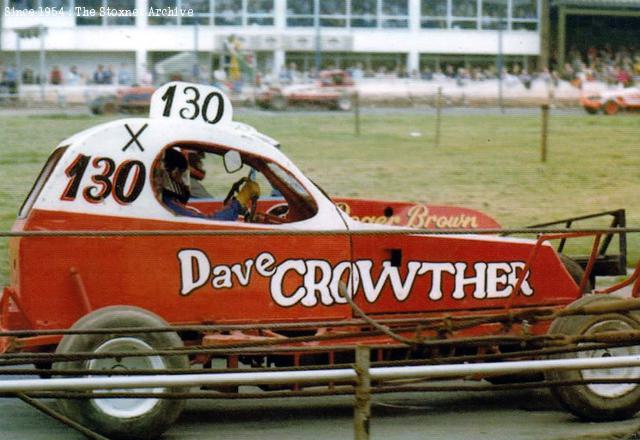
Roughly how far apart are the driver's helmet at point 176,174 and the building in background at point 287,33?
11873mm

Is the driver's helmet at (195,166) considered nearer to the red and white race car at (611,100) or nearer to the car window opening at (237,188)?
the car window opening at (237,188)

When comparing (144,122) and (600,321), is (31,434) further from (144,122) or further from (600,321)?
(600,321)

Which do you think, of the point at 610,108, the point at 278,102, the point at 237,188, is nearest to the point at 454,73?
the point at 278,102

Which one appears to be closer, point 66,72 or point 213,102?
point 213,102

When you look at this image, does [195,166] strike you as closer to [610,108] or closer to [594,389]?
[594,389]

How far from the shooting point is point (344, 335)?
5855 millimetres

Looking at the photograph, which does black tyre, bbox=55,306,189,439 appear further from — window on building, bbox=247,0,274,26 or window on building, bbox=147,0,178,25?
window on building, bbox=247,0,274,26

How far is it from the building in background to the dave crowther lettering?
12.8 meters

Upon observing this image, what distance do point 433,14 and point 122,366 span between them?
56.4 ft

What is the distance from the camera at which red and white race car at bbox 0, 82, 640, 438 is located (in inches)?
239

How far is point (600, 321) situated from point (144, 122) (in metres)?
2.78

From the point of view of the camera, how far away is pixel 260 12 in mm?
21281

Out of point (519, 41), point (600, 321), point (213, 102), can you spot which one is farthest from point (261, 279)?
point (519, 41)

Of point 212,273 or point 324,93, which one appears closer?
point 212,273
